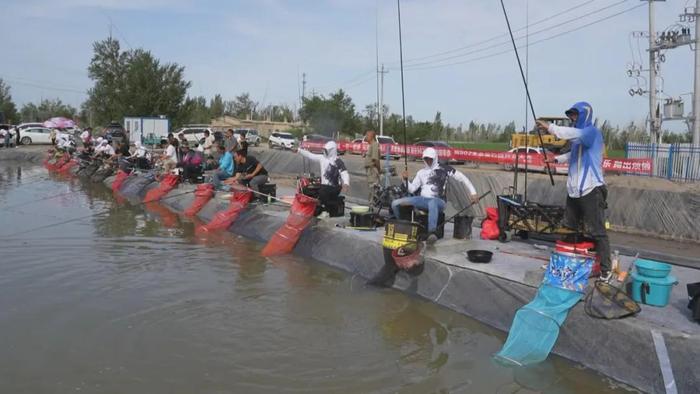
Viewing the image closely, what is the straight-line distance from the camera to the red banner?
2017cm

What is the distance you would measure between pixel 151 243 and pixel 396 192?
4440 millimetres

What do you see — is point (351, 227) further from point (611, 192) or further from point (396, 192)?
point (611, 192)

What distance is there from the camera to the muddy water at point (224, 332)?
489cm

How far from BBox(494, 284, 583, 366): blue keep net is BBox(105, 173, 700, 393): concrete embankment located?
10 centimetres

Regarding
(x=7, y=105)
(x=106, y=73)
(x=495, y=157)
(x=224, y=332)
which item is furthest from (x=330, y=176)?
(x=7, y=105)

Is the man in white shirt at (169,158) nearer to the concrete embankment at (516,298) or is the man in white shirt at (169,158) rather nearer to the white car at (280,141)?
the concrete embankment at (516,298)

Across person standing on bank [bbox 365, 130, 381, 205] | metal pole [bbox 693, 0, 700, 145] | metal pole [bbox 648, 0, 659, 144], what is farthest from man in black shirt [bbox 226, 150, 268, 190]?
metal pole [bbox 648, 0, 659, 144]

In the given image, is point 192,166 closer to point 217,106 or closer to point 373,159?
point 373,159

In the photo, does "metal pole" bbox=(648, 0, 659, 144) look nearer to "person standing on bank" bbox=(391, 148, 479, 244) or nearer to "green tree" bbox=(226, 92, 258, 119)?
"person standing on bank" bbox=(391, 148, 479, 244)

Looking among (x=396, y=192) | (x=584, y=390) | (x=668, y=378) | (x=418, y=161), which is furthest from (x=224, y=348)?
(x=418, y=161)

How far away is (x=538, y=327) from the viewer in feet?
17.5

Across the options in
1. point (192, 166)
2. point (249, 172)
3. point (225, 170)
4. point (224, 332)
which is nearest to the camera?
point (224, 332)

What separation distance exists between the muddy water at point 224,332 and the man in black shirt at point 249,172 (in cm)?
296

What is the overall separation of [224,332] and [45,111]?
273 ft
